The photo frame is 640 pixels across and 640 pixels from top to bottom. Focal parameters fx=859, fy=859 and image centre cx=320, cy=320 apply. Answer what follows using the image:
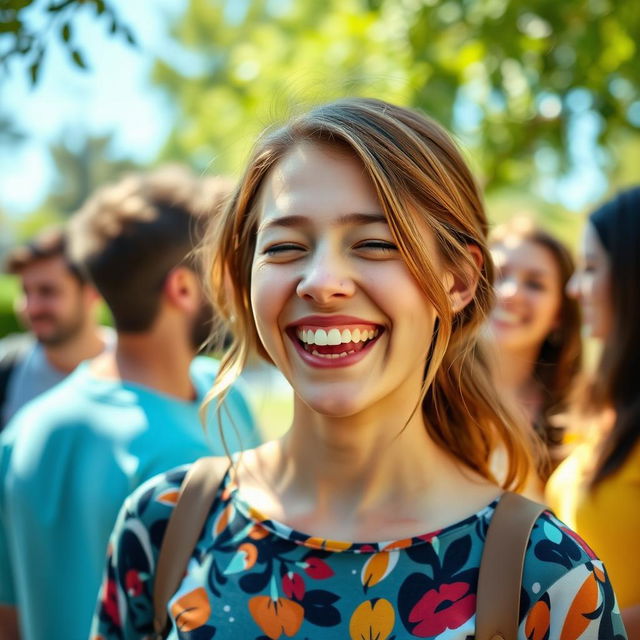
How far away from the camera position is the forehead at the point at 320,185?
5.45 feet

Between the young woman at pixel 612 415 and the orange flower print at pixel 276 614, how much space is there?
3.62 feet

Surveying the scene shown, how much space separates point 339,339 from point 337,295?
8 cm

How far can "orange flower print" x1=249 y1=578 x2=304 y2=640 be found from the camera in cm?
164

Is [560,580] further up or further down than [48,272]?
further down

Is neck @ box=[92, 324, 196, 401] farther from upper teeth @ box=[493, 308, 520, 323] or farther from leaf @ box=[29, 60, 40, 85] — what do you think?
upper teeth @ box=[493, 308, 520, 323]

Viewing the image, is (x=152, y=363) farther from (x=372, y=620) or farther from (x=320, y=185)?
(x=372, y=620)

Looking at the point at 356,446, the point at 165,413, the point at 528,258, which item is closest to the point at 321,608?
the point at 356,446

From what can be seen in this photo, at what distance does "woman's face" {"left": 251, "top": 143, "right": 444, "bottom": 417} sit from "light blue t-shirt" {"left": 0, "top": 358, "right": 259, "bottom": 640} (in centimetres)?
82

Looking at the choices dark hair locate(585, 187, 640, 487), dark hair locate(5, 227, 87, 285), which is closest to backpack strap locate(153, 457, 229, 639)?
dark hair locate(585, 187, 640, 487)

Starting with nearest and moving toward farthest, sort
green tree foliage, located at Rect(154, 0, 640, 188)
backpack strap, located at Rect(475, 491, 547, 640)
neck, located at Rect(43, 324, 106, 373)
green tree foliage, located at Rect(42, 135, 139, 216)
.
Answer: backpack strap, located at Rect(475, 491, 547, 640), green tree foliage, located at Rect(154, 0, 640, 188), neck, located at Rect(43, 324, 106, 373), green tree foliage, located at Rect(42, 135, 139, 216)

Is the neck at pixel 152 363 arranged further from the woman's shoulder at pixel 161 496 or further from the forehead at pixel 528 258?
the forehead at pixel 528 258

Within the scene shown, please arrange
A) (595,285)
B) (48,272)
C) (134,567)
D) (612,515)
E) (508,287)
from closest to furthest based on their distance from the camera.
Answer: (134,567), (612,515), (595,285), (508,287), (48,272)

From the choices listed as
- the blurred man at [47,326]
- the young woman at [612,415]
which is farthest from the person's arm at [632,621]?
the blurred man at [47,326]

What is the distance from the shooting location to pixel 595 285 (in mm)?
3039
